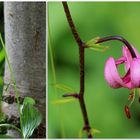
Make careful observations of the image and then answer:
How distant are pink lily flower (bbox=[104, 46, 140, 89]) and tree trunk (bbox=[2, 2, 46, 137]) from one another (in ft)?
0.51

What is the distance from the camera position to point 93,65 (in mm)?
1017

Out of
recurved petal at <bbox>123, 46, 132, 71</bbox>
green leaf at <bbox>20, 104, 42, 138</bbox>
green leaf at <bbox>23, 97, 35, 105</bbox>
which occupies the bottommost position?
green leaf at <bbox>20, 104, 42, 138</bbox>

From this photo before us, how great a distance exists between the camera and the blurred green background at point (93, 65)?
1.00m

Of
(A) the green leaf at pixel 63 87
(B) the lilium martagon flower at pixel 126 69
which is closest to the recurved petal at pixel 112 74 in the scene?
(B) the lilium martagon flower at pixel 126 69

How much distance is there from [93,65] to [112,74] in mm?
191

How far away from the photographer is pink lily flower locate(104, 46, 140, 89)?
2.66ft

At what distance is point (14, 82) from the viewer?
36.6 inches

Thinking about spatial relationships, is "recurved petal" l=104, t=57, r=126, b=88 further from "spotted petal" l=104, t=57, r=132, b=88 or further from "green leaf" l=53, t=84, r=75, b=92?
"green leaf" l=53, t=84, r=75, b=92

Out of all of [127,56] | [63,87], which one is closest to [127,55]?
[127,56]

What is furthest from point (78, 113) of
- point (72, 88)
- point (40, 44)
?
point (40, 44)

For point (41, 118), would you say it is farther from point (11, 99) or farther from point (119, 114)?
point (119, 114)

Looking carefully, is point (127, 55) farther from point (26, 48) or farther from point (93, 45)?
point (26, 48)

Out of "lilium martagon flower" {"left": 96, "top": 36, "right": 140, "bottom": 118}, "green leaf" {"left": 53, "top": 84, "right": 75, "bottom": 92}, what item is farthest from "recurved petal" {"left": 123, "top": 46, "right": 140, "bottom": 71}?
"green leaf" {"left": 53, "top": 84, "right": 75, "bottom": 92}

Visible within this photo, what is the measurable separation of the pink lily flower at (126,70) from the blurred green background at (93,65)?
138 mm
